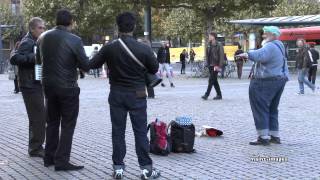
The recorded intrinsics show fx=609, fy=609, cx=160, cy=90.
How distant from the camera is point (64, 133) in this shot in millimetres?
6824

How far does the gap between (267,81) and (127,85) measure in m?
2.88

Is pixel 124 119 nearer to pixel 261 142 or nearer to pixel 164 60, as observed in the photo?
pixel 261 142

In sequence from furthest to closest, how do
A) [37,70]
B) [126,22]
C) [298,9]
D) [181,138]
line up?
[298,9], [181,138], [37,70], [126,22]

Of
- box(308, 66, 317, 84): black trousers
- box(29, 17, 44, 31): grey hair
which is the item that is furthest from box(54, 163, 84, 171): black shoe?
box(308, 66, 317, 84): black trousers

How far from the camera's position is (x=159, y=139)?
775 centimetres

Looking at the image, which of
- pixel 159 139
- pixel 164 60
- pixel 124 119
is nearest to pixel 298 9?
pixel 164 60

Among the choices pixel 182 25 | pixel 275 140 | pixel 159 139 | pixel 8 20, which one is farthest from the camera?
pixel 182 25

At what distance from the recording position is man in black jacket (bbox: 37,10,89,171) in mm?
6633

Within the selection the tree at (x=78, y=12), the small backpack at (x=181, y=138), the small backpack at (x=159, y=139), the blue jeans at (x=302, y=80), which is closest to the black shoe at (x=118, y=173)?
the small backpack at (x=159, y=139)

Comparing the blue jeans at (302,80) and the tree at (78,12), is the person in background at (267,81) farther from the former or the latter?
the tree at (78,12)

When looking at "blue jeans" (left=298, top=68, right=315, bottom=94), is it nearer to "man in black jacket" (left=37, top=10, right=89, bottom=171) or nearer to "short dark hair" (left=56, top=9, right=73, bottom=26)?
"man in black jacket" (left=37, top=10, right=89, bottom=171)

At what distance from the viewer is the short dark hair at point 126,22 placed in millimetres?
6230

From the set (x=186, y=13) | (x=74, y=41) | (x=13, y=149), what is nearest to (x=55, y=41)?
(x=74, y=41)

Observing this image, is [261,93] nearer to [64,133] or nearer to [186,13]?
[64,133]
